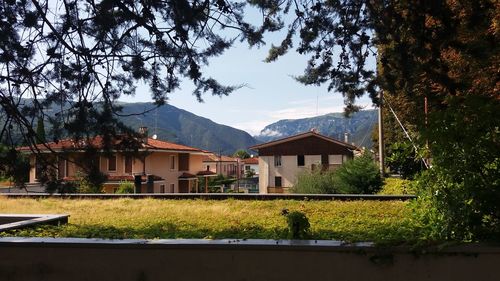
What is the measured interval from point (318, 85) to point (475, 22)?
2.35 metres

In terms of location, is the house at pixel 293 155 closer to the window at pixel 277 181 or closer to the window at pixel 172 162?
the window at pixel 277 181

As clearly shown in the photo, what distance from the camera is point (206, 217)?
385 inches

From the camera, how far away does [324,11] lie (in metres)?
7.41

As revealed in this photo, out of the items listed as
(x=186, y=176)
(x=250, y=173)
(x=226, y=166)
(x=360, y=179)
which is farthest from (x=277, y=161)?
(x=250, y=173)

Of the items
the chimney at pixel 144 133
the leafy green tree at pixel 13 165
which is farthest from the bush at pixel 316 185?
the leafy green tree at pixel 13 165

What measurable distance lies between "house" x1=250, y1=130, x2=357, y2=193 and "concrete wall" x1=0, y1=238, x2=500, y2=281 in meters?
45.3

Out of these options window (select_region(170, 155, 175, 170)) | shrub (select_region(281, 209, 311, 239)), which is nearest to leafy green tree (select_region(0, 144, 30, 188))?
shrub (select_region(281, 209, 311, 239))

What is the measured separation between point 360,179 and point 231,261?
15.3 m

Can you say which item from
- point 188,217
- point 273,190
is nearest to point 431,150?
point 188,217

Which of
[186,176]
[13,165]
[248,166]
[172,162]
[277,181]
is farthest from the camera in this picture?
[248,166]

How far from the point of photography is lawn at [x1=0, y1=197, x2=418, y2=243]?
6.88 metres

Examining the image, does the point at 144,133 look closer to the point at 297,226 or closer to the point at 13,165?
the point at 13,165

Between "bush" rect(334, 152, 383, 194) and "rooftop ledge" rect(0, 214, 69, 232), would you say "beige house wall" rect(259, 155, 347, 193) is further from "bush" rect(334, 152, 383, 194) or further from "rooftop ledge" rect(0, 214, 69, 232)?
"rooftop ledge" rect(0, 214, 69, 232)

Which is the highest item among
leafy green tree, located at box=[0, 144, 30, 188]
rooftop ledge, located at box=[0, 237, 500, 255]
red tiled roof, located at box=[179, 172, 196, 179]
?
leafy green tree, located at box=[0, 144, 30, 188]
